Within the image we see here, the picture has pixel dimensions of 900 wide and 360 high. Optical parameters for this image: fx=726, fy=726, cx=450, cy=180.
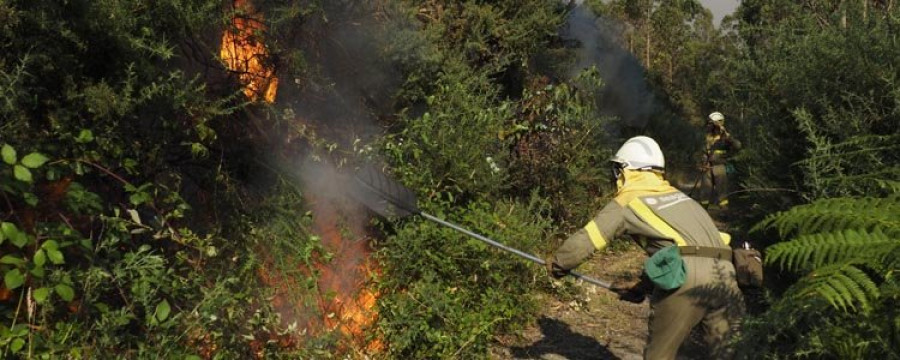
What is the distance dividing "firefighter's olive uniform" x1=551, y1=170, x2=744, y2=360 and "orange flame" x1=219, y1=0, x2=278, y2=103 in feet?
7.90

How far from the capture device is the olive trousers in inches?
160

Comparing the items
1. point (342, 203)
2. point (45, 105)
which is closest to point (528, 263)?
point (342, 203)

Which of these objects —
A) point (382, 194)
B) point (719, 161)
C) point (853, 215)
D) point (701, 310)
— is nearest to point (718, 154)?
point (719, 161)

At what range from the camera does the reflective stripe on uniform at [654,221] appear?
13.3 feet

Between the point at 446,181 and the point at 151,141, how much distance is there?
2653 millimetres

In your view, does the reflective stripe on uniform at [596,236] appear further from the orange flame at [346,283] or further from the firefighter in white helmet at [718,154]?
the firefighter in white helmet at [718,154]

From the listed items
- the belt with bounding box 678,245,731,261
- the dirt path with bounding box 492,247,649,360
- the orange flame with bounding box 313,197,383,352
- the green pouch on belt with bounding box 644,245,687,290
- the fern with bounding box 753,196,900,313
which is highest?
the fern with bounding box 753,196,900,313

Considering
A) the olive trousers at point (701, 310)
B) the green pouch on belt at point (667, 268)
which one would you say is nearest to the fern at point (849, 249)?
the green pouch on belt at point (667, 268)

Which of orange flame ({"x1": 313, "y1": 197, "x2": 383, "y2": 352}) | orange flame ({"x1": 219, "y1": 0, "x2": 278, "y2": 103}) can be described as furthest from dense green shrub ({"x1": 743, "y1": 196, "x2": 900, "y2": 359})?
orange flame ({"x1": 219, "y1": 0, "x2": 278, "y2": 103})

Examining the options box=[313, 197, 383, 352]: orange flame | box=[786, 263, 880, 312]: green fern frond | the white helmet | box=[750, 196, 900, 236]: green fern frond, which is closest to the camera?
box=[786, 263, 880, 312]: green fern frond

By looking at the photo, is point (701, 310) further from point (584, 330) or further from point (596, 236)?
point (584, 330)

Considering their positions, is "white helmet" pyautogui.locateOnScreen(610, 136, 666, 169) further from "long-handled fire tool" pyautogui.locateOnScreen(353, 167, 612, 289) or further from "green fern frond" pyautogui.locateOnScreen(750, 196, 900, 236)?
"long-handled fire tool" pyautogui.locateOnScreen(353, 167, 612, 289)

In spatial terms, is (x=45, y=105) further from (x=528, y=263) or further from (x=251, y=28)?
(x=528, y=263)

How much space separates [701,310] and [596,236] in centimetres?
74
